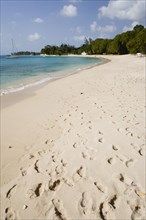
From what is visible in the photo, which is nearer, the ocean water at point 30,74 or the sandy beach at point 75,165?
the sandy beach at point 75,165

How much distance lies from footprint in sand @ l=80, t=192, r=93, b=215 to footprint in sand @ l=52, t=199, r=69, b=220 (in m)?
0.28

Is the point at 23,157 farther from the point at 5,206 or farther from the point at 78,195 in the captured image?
the point at 78,195

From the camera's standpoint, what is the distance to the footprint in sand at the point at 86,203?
119 inches

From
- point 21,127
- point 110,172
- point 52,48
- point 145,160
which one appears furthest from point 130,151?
point 52,48

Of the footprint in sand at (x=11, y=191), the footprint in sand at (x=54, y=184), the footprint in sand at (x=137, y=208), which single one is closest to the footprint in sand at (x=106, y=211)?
the footprint in sand at (x=137, y=208)

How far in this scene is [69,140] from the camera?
5320 mm

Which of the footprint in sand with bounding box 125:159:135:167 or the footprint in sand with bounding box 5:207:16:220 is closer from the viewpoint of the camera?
the footprint in sand with bounding box 5:207:16:220

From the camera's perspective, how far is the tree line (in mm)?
65925

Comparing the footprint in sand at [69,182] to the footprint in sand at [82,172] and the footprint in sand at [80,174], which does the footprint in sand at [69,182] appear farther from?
the footprint in sand at [82,172]

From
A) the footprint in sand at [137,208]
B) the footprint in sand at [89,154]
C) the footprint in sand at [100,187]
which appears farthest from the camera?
the footprint in sand at [89,154]

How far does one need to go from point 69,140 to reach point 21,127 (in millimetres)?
2038

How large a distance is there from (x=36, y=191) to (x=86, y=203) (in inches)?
35.7

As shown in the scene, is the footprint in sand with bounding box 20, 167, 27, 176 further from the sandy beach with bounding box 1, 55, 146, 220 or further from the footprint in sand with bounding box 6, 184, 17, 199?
the footprint in sand with bounding box 6, 184, 17, 199

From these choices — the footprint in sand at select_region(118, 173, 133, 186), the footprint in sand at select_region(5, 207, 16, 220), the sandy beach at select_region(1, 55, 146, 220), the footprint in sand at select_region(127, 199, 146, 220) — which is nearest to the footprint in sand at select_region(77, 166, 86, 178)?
the sandy beach at select_region(1, 55, 146, 220)
